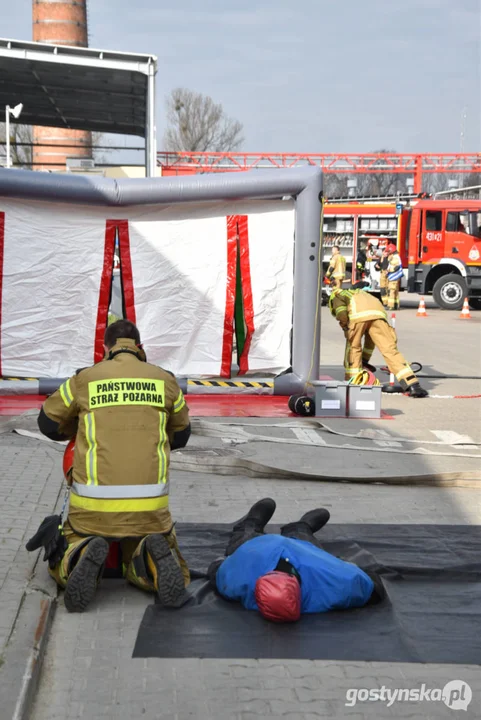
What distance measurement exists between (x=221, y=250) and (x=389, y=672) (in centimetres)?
768

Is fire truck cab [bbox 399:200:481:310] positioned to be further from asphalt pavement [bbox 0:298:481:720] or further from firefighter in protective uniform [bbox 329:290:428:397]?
firefighter in protective uniform [bbox 329:290:428:397]

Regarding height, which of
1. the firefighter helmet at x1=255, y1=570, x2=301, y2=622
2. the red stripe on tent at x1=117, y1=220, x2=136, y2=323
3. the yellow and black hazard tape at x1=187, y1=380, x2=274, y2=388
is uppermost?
the red stripe on tent at x1=117, y1=220, x2=136, y2=323

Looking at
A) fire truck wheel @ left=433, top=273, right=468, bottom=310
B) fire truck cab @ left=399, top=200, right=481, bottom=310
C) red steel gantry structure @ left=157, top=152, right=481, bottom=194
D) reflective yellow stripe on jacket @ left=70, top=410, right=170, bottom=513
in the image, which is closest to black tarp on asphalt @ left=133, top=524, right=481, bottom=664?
reflective yellow stripe on jacket @ left=70, top=410, right=170, bottom=513

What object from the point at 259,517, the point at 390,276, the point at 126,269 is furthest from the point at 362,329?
the point at 390,276

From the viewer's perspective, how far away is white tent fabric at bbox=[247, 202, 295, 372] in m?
11.0

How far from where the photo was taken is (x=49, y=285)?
35.5 feet

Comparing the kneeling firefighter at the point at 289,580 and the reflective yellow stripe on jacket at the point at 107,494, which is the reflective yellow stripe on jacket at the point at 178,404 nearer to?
the reflective yellow stripe on jacket at the point at 107,494

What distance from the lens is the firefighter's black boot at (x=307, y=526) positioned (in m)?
4.97

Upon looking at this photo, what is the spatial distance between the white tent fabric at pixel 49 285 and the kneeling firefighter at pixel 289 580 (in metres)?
6.73

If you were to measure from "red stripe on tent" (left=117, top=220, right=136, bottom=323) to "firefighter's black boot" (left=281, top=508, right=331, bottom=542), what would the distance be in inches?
235

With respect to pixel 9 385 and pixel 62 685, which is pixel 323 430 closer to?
pixel 9 385

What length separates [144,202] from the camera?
10648 millimetres

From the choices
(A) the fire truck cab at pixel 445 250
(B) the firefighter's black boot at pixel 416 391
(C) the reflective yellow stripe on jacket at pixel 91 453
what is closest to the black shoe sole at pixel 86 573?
(C) the reflective yellow stripe on jacket at pixel 91 453

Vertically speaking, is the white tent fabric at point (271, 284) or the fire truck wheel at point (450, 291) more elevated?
the white tent fabric at point (271, 284)
